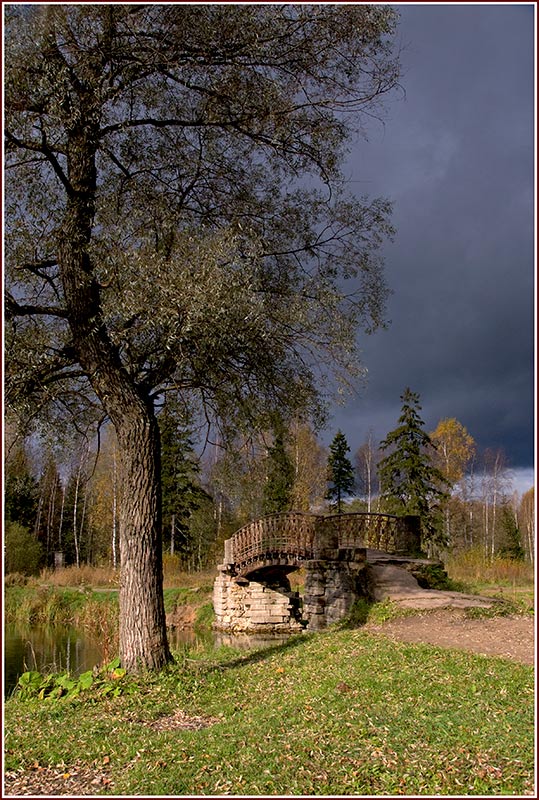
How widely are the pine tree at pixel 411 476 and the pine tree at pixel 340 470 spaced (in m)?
8.96

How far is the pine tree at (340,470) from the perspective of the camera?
3975 cm

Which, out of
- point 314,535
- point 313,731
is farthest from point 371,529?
point 313,731

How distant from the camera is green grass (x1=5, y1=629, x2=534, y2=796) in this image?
4855 millimetres

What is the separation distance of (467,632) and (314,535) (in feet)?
26.3

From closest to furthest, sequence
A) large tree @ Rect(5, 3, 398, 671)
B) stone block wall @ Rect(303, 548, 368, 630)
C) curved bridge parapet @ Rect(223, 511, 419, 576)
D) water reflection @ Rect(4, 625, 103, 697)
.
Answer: large tree @ Rect(5, 3, 398, 671), stone block wall @ Rect(303, 548, 368, 630), water reflection @ Rect(4, 625, 103, 697), curved bridge parapet @ Rect(223, 511, 419, 576)

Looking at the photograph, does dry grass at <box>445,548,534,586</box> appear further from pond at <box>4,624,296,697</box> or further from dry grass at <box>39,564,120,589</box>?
dry grass at <box>39,564,120,589</box>

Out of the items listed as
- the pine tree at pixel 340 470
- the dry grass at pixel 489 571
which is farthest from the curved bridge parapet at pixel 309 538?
the pine tree at pixel 340 470

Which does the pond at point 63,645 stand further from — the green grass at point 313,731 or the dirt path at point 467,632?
the green grass at point 313,731

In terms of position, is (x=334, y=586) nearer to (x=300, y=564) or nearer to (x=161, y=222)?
(x=300, y=564)

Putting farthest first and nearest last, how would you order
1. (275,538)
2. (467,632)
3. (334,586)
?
1. (275,538)
2. (334,586)
3. (467,632)

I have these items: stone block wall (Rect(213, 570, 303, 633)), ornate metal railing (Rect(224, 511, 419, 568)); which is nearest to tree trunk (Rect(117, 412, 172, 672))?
ornate metal railing (Rect(224, 511, 419, 568))

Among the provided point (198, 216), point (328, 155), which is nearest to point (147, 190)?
point (198, 216)

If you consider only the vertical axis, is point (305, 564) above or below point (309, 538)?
below

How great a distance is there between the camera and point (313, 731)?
5902mm
